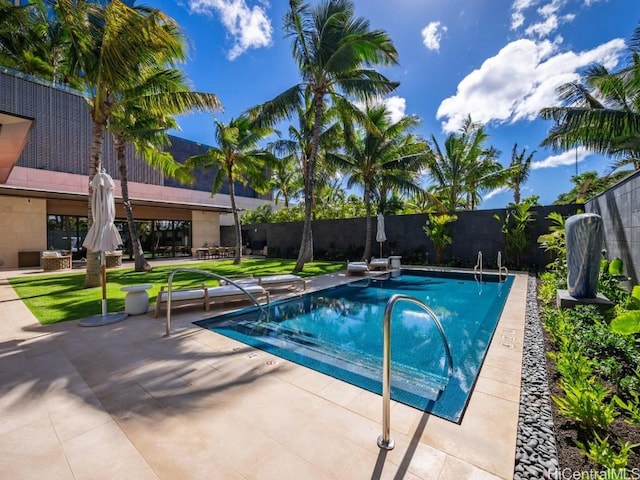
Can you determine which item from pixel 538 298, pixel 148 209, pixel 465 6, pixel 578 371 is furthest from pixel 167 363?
pixel 148 209

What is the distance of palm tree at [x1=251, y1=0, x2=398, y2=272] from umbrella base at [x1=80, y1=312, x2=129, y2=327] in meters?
8.06

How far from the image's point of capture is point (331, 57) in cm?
1070

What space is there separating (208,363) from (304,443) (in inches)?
84.8

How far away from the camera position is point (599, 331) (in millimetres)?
4266

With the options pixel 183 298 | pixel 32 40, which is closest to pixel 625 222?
pixel 183 298

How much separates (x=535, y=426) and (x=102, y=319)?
722 centimetres

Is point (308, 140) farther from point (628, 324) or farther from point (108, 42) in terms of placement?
point (628, 324)

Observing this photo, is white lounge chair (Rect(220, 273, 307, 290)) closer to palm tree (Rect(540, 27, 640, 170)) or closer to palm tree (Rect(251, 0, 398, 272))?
palm tree (Rect(251, 0, 398, 272))

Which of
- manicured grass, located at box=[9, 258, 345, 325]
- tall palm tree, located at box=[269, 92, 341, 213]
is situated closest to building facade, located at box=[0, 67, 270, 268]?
manicured grass, located at box=[9, 258, 345, 325]

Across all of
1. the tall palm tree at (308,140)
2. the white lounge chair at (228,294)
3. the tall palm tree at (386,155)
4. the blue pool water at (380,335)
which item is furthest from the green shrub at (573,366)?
the tall palm tree at (386,155)

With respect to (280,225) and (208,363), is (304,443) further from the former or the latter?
(280,225)

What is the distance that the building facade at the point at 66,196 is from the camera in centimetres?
1589

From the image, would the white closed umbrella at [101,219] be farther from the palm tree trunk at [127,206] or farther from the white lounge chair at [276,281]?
the palm tree trunk at [127,206]

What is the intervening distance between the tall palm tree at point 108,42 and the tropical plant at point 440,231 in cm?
1294
